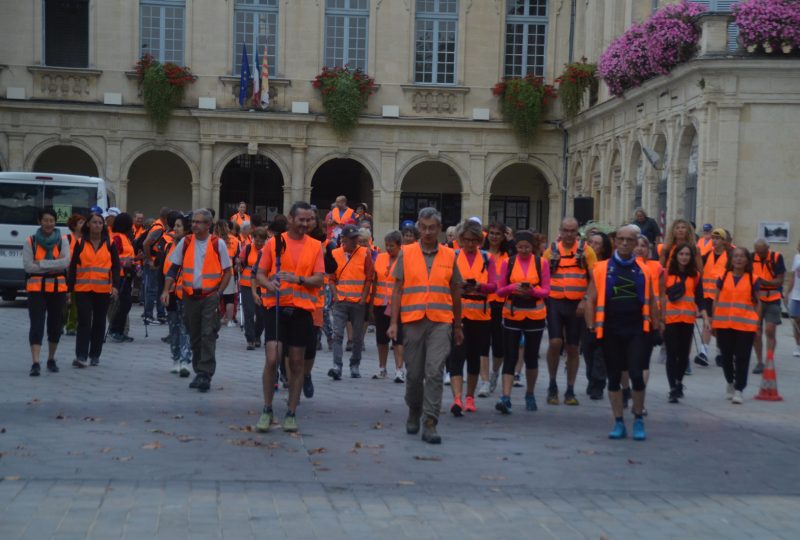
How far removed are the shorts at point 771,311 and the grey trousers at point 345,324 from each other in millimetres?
4846

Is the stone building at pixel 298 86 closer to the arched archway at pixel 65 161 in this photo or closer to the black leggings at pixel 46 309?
the arched archway at pixel 65 161

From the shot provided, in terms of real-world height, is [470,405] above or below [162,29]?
below

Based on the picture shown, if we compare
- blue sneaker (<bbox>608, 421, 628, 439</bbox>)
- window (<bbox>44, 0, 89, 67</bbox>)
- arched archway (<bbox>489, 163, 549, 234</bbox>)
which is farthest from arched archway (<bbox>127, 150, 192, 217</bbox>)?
blue sneaker (<bbox>608, 421, 628, 439</bbox>)

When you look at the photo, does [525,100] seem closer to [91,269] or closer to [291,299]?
[91,269]

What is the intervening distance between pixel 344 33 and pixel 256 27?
8.12ft

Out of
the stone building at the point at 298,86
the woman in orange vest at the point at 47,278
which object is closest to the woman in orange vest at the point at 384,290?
the woman in orange vest at the point at 47,278

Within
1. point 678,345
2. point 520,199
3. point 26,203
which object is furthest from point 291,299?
point 520,199

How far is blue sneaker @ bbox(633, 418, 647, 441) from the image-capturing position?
10.1 meters

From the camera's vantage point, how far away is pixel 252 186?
3834 centimetres

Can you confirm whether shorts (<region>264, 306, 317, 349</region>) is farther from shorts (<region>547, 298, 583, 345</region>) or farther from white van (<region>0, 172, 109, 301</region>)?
white van (<region>0, 172, 109, 301</region>)

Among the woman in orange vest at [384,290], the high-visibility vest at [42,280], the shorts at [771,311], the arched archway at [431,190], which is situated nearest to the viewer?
the high-visibility vest at [42,280]

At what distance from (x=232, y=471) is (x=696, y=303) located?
6.82m

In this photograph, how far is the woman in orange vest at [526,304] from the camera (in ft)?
38.4

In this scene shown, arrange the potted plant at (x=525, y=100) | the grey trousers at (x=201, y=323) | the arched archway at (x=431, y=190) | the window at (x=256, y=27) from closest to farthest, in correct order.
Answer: the grey trousers at (x=201, y=323), the potted plant at (x=525, y=100), the window at (x=256, y=27), the arched archway at (x=431, y=190)
